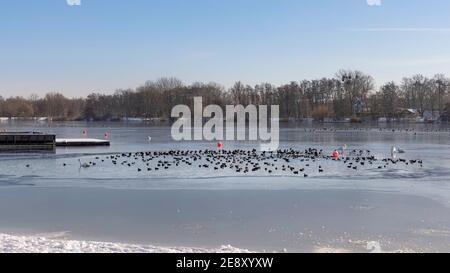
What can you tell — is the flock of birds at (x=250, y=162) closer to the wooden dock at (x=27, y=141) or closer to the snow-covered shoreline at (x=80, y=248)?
the wooden dock at (x=27, y=141)

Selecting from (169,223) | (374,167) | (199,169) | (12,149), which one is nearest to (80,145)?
(12,149)

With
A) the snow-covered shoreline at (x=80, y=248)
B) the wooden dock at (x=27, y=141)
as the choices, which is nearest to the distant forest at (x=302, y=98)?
the wooden dock at (x=27, y=141)

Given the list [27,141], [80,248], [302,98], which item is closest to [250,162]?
[80,248]

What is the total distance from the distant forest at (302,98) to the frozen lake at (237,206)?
363ft

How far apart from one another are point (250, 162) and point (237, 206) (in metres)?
11.5

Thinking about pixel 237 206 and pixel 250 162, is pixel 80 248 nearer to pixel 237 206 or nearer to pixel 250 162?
pixel 237 206

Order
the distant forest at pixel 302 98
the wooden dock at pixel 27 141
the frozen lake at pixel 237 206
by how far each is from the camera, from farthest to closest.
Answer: the distant forest at pixel 302 98 < the wooden dock at pixel 27 141 < the frozen lake at pixel 237 206

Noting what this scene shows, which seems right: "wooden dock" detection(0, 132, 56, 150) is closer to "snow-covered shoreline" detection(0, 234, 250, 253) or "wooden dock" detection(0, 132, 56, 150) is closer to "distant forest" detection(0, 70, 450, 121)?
"snow-covered shoreline" detection(0, 234, 250, 253)

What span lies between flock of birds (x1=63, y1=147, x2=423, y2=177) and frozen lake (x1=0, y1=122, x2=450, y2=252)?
38 cm

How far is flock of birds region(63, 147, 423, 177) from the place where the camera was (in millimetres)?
22969

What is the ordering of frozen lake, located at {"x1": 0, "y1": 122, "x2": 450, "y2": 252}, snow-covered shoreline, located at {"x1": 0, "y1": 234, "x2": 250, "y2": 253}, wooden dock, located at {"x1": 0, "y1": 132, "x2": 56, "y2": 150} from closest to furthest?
snow-covered shoreline, located at {"x1": 0, "y1": 234, "x2": 250, "y2": 253}
frozen lake, located at {"x1": 0, "y1": 122, "x2": 450, "y2": 252}
wooden dock, located at {"x1": 0, "y1": 132, "x2": 56, "y2": 150}

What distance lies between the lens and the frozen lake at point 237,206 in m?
10.6

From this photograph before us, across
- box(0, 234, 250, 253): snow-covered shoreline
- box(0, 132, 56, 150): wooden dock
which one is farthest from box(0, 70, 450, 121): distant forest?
box(0, 234, 250, 253): snow-covered shoreline

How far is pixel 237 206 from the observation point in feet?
46.4
